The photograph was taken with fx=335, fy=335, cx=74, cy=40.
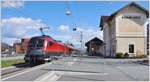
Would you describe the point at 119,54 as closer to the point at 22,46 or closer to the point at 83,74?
the point at 83,74

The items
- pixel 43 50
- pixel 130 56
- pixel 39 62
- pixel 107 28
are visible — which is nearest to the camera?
pixel 43 50

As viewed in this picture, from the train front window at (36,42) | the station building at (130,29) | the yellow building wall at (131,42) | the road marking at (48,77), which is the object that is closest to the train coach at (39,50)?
the train front window at (36,42)

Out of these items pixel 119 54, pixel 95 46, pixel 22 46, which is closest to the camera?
pixel 119 54

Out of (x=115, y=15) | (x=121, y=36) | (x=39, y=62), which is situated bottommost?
(x=39, y=62)

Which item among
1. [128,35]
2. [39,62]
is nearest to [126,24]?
[128,35]

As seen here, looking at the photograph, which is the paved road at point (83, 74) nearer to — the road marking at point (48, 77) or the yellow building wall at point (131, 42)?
the road marking at point (48, 77)

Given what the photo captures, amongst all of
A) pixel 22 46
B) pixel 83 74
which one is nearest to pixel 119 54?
pixel 83 74

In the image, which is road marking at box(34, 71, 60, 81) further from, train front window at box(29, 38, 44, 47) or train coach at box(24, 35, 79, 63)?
train front window at box(29, 38, 44, 47)

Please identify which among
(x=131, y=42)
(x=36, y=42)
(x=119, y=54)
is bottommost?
(x=119, y=54)

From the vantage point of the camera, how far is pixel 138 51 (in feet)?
185

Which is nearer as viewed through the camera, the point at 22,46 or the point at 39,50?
the point at 39,50

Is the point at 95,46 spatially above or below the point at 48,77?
above

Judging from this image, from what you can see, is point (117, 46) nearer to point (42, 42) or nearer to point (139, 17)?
point (139, 17)

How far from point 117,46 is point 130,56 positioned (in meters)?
2.81
